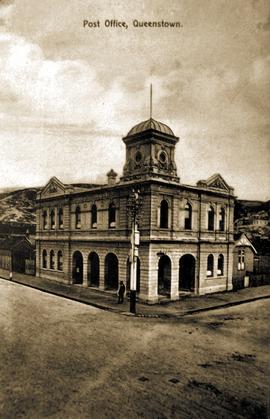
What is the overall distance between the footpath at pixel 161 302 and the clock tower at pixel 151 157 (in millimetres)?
5855

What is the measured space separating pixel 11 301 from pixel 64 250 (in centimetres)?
602

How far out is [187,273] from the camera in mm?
18828

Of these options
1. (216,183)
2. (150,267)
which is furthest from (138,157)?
(150,267)

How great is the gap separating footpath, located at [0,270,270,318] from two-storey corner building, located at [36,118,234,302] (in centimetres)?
67

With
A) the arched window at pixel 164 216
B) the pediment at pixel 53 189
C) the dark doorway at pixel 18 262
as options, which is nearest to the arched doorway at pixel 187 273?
the arched window at pixel 164 216

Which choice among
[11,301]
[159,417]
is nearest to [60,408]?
[159,417]

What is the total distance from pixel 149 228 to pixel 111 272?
16.3 ft

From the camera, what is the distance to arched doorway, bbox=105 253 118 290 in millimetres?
18641

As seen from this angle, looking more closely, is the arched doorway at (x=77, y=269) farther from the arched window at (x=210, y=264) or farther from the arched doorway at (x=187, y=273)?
the arched window at (x=210, y=264)

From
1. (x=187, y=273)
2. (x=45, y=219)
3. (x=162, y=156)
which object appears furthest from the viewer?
(x=45, y=219)

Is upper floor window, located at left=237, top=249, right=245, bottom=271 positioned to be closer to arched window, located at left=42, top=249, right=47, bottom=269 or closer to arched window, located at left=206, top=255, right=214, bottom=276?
arched window, located at left=206, top=255, right=214, bottom=276

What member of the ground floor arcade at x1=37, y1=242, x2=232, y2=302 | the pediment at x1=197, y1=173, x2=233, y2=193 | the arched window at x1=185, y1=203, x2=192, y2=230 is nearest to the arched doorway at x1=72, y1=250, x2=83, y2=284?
the ground floor arcade at x1=37, y1=242, x2=232, y2=302

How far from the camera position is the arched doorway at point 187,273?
18375 mm

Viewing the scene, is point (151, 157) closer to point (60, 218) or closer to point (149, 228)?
point (149, 228)
